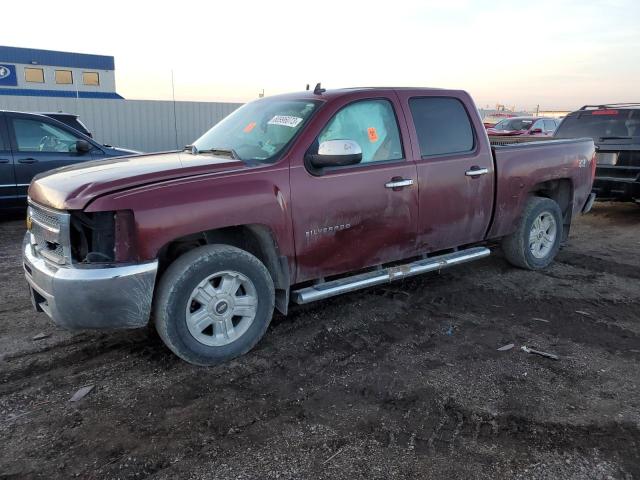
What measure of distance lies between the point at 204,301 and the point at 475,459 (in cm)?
195

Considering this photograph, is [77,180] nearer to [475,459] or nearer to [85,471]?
[85,471]

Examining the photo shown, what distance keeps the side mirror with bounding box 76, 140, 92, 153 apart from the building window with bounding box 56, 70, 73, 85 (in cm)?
2627

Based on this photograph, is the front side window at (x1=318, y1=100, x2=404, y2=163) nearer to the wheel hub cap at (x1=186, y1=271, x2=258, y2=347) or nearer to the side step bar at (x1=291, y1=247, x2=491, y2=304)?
the side step bar at (x1=291, y1=247, x2=491, y2=304)

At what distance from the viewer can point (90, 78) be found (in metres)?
31.3

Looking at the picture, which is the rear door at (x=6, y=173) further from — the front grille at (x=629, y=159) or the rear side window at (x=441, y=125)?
the front grille at (x=629, y=159)

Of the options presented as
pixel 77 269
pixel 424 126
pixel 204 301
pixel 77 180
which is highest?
pixel 424 126

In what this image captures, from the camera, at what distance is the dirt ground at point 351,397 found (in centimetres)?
263

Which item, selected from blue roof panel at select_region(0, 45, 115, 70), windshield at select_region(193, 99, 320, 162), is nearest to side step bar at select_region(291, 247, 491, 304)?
windshield at select_region(193, 99, 320, 162)

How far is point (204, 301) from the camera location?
353cm

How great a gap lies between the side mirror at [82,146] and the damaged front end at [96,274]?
532 centimetres

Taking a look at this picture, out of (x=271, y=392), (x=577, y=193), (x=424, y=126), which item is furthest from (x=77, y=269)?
(x=577, y=193)

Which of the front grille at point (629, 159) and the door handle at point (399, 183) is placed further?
the front grille at point (629, 159)

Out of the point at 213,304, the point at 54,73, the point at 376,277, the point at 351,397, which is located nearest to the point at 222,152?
the point at 213,304

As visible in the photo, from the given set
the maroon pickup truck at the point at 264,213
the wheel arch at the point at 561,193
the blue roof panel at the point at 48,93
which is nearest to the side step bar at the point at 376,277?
the maroon pickup truck at the point at 264,213
